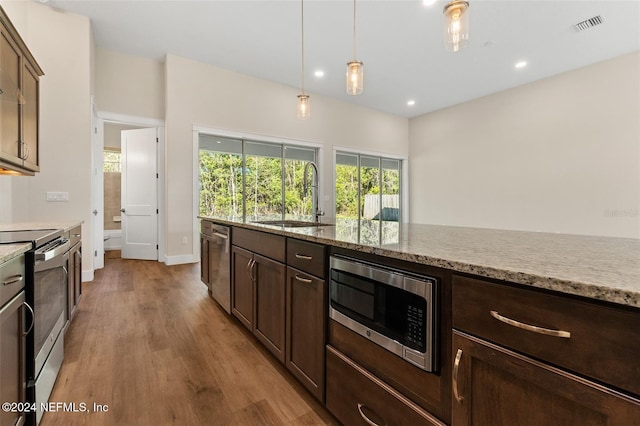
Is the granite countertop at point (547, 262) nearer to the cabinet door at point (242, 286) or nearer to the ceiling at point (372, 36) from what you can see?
the cabinet door at point (242, 286)

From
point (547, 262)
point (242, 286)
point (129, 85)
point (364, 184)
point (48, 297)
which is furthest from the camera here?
point (364, 184)

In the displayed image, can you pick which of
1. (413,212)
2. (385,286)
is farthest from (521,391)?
(413,212)

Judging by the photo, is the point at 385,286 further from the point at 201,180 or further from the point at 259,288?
the point at 201,180

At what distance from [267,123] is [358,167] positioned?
2.65 metres

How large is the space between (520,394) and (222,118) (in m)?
5.40

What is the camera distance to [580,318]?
582 millimetres

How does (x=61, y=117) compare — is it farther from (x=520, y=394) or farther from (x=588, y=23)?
(x=588, y=23)

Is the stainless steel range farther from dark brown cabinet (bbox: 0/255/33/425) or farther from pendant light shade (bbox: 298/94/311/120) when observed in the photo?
pendant light shade (bbox: 298/94/311/120)

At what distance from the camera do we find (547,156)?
5.42 m

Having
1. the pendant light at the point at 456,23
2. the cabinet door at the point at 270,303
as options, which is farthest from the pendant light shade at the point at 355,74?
the cabinet door at the point at 270,303

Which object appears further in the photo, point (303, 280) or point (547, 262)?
point (303, 280)

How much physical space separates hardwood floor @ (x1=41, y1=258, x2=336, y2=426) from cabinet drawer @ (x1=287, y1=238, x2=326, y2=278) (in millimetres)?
719

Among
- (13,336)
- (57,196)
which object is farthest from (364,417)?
(57,196)

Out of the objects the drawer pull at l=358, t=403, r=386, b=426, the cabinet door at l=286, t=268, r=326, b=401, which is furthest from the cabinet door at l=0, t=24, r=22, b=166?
the drawer pull at l=358, t=403, r=386, b=426
